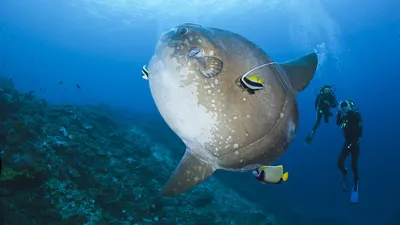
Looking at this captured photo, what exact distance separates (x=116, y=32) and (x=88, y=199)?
188 ft

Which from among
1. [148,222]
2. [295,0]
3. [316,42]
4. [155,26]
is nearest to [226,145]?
[148,222]

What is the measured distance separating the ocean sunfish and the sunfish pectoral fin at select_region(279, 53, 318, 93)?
0.37 meters

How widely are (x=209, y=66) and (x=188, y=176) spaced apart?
1.12 meters

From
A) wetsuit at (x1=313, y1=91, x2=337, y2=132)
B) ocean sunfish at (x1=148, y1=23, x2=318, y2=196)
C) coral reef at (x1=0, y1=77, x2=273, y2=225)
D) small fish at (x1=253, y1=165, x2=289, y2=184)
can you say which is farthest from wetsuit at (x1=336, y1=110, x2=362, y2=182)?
Answer: ocean sunfish at (x1=148, y1=23, x2=318, y2=196)

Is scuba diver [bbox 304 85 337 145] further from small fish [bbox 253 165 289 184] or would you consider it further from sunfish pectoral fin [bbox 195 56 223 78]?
sunfish pectoral fin [bbox 195 56 223 78]

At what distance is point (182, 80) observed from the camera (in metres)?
1.68

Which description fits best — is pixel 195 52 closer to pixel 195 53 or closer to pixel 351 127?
pixel 195 53

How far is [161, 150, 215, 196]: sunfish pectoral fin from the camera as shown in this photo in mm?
2219

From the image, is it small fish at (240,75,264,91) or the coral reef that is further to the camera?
the coral reef

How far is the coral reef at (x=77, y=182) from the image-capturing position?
4.24 meters

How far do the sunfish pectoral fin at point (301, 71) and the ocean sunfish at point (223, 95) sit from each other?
0.37 meters

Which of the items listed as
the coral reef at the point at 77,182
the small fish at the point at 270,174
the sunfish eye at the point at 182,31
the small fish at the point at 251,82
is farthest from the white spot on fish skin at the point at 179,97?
the coral reef at the point at 77,182

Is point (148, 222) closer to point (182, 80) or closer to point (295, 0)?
point (182, 80)

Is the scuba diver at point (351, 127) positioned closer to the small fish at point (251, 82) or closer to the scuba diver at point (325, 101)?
the scuba diver at point (325, 101)
